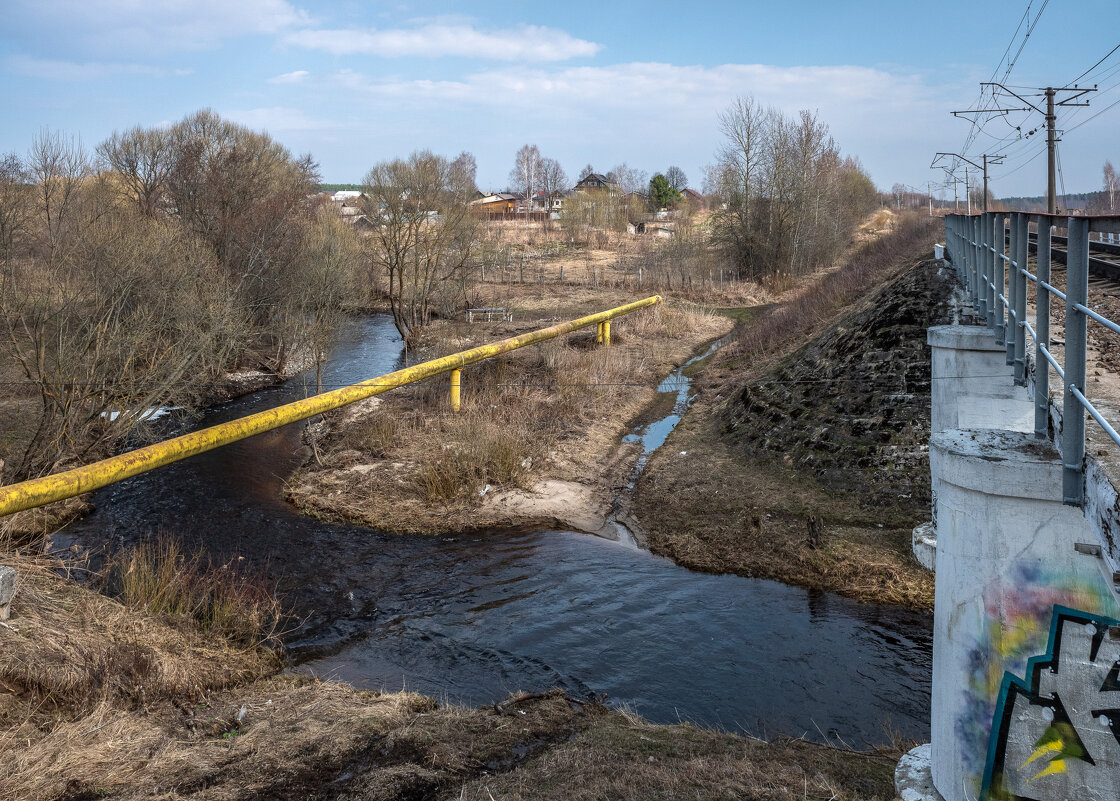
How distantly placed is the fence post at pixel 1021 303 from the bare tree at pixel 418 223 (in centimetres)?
2464

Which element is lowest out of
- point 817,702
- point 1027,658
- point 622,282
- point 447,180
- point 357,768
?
point 817,702

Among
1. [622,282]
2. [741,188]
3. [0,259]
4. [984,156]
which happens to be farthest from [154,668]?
[984,156]

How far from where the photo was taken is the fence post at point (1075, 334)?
135 inches

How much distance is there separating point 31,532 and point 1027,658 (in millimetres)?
13840

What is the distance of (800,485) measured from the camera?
1439 cm

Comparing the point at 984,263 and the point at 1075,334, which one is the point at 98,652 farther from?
the point at 984,263

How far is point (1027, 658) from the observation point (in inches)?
183

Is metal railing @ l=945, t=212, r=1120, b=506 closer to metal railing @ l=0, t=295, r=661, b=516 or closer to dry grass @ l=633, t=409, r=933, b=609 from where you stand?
dry grass @ l=633, t=409, r=933, b=609

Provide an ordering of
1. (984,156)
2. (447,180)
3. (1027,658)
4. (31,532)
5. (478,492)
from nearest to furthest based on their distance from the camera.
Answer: (1027,658), (31,532), (478,492), (447,180), (984,156)

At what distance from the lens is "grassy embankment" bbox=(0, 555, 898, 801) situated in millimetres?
6016

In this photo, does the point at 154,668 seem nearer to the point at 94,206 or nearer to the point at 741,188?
the point at 94,206

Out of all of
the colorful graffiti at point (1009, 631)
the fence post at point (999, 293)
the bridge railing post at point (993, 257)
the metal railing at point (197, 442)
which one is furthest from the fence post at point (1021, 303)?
the metal railing at point (197, 442)

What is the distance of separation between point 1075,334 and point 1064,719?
2338 mm

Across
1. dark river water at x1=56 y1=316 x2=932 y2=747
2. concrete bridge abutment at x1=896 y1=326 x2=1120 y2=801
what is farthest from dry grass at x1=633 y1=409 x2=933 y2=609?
concrete bridge abutment at x1=896 y1=326 x2=1120 y2=801
